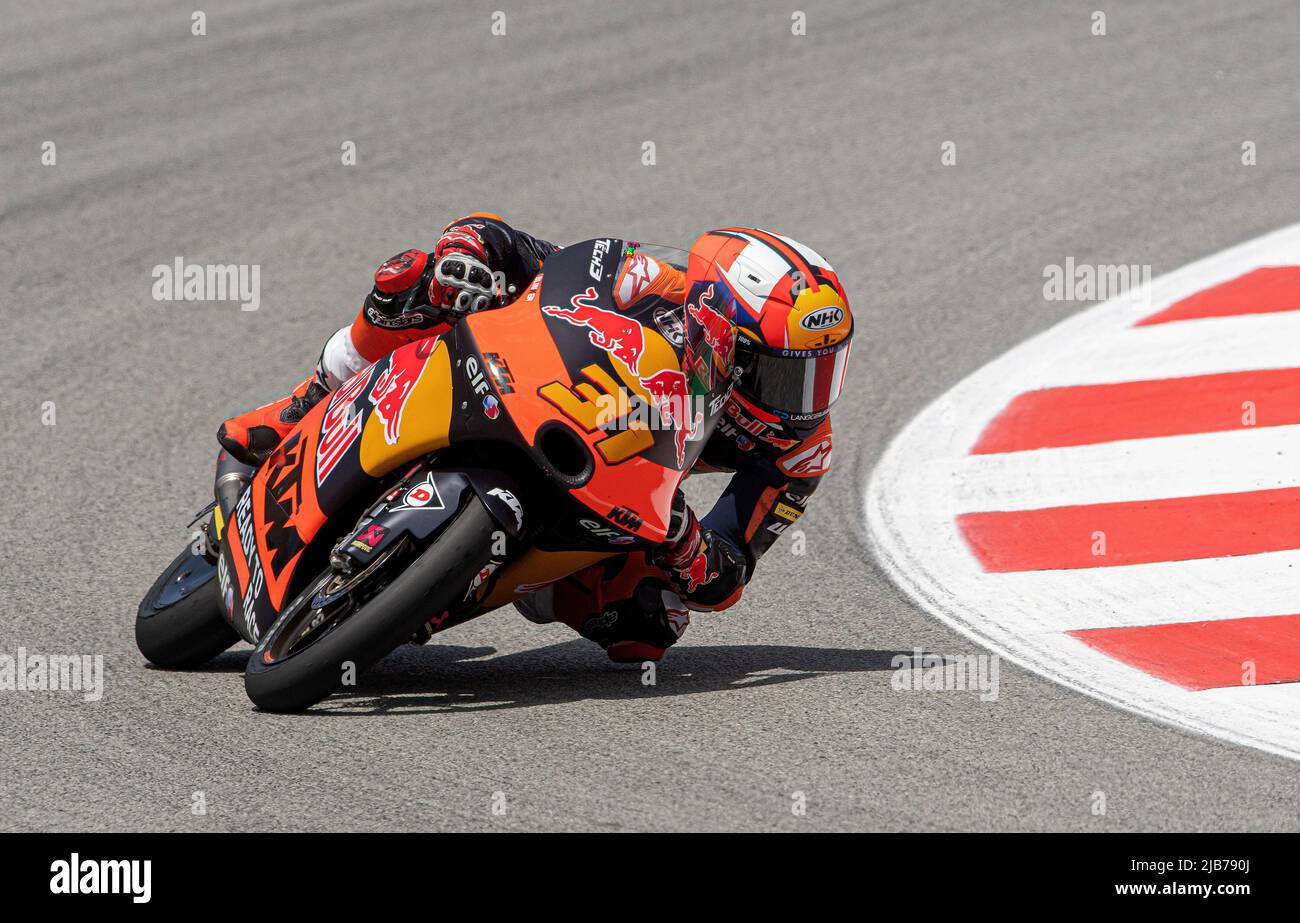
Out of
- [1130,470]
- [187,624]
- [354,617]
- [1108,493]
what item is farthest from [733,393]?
[1130,470]

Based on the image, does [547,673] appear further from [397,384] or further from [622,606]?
[397,384]

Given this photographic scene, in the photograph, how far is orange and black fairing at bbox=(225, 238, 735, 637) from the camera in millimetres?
4441

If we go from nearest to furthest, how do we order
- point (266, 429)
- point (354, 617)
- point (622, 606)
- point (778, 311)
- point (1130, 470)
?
point (354, 617) < point (778, 311) < point (622, 606) < point (266, 429) < point (1130, 470)

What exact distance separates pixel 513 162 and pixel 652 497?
657cm

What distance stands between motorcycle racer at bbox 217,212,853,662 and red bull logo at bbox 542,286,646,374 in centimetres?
8

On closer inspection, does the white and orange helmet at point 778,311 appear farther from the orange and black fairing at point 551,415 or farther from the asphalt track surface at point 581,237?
the asphalt track surface at point 581,237

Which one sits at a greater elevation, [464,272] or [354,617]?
[464,272]

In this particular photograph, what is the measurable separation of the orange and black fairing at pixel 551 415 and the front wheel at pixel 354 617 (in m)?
0.18

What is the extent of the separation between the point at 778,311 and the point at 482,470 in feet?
3.23

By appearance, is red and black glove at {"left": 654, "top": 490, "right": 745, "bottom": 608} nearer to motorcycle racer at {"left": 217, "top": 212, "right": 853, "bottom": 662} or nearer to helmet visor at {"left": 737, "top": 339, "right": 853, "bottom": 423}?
motorcycle racer at {"left": 217, "top": 212, "right": 853, "bottom": 662}

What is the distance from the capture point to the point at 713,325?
475 centimetres

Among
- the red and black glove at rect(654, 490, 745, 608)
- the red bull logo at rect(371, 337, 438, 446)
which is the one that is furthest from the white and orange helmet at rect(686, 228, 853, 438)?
the red bull logo at rect(371, 337, 438, 446)

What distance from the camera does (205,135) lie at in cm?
1118
